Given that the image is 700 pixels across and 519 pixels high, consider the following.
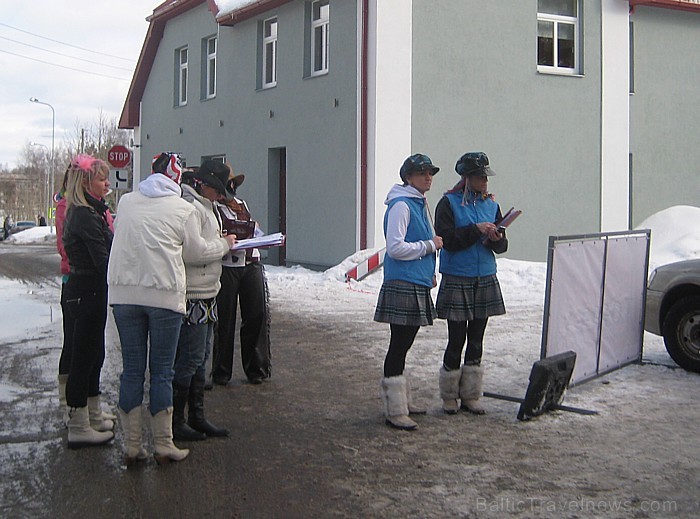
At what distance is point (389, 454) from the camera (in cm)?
553

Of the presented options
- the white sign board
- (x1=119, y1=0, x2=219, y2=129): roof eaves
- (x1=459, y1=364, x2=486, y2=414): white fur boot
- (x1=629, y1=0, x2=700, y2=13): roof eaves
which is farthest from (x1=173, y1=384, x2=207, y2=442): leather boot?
(x1=119, y1=0, x2=219, y2=129): roof eaves

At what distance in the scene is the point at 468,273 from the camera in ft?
21.0

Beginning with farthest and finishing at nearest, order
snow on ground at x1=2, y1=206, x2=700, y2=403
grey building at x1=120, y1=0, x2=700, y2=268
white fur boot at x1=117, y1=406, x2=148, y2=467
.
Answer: grey building at x1=120, y1=0, x2=700, y2=268, snow on ground at x1=2, y1=206, x2=700, y2=403, white fur boot at x1=117, y1=406, x2=148, y2=467

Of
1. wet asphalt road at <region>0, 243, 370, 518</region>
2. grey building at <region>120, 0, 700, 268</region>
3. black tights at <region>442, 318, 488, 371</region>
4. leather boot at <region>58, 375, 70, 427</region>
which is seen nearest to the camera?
wet asphalt road at <region>0, 243, 370, 518</region>

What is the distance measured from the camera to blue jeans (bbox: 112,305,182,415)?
16.9 feet

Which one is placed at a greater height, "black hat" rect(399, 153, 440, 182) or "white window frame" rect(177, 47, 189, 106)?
"white window frame" rect(177, 47, 189, 106)

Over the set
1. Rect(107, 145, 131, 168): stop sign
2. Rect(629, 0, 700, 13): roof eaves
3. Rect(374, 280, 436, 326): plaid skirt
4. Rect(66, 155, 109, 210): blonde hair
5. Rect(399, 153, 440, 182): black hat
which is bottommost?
Rect(374, 280, 436, 326): plaid skirt

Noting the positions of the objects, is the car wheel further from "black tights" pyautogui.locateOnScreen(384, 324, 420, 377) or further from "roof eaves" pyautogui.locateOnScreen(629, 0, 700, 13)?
"roof eaves" pyautogui.locateOnScreen(629, 0, 700, 13)

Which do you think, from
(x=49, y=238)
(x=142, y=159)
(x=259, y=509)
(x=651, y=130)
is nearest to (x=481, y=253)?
(x=259, y=509)

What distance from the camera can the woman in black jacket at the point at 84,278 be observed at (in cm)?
556

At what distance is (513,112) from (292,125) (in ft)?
16.2

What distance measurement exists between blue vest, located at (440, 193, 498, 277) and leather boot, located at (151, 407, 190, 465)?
2.35m

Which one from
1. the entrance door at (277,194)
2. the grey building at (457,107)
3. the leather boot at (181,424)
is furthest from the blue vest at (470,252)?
the entrance door at (277,194)

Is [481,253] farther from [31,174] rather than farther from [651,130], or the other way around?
[31,174]
